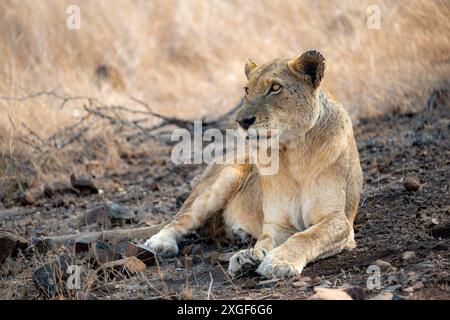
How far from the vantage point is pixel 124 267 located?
525 cm

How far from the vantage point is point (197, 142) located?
10312mm

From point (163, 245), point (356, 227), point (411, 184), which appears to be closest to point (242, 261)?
point (163, 245)

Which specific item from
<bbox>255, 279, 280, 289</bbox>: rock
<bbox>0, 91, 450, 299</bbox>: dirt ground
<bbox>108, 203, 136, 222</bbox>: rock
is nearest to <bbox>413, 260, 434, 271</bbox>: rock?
<bbox>0, 91, 450, 299</bbox>: dirt ground

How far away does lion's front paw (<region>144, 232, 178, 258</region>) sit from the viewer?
6.03 metres

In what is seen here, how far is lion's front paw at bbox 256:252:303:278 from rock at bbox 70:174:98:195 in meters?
4.14

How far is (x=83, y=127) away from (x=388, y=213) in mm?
5239

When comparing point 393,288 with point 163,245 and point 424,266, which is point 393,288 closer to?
point 424,266

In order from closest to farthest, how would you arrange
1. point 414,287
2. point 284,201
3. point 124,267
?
point 414,287 → point 124,267 → point 284,201

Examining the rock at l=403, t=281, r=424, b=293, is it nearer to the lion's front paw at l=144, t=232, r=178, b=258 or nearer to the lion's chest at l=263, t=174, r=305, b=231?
the lion's chest at l=263, t=174, r=305, b=231

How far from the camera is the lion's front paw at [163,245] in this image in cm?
603

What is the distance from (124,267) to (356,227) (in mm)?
1891

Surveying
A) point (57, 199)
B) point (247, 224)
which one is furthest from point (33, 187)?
point (247, 224)

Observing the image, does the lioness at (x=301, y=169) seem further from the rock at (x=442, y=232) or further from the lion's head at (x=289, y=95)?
the rock at (x=442, y=232)

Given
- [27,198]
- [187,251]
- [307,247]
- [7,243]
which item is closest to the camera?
[307,247]
